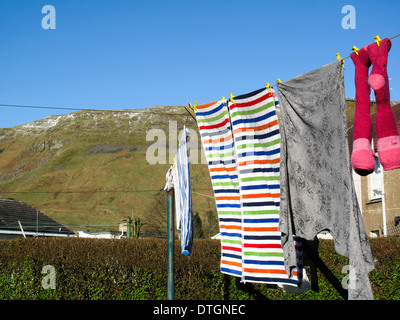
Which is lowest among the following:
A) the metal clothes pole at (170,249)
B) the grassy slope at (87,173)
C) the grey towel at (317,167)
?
the metal clothes pole at (170,249)

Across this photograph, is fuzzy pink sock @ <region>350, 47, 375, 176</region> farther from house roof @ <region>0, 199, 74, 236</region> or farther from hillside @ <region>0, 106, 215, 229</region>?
hillside @ <region>0, 106, 215, 229</region>

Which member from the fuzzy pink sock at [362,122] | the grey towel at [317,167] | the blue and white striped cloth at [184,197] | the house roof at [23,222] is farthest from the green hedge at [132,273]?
the house roof at [23,222]

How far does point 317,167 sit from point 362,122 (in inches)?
25.0

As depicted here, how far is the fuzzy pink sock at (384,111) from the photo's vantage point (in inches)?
147

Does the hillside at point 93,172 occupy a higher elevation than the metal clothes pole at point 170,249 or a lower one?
higher

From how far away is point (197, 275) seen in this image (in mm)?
11672

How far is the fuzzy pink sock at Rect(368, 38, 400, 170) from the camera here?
3746mm

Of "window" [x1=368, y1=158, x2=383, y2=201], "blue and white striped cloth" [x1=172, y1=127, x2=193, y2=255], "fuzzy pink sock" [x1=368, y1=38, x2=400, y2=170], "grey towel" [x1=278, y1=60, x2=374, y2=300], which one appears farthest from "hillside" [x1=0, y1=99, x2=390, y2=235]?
"fuzzy pink sock" [x1=368, y1=38, x2=400, y2=170]

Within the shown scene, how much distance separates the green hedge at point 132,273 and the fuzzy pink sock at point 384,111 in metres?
8.22

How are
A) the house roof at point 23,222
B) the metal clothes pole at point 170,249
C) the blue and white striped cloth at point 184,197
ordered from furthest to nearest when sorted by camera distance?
the house roof at point 23,222, the metal clothes pole at point 170,249, the blue and white striped cloth at point 184,197

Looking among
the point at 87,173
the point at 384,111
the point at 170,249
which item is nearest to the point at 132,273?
the point at 170,249

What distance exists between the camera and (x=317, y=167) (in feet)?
14.5

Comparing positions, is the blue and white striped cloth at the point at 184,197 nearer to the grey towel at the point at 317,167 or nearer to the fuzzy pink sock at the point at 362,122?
the grey towel at the point at 317,167

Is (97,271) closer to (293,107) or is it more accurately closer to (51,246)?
(51,246)
